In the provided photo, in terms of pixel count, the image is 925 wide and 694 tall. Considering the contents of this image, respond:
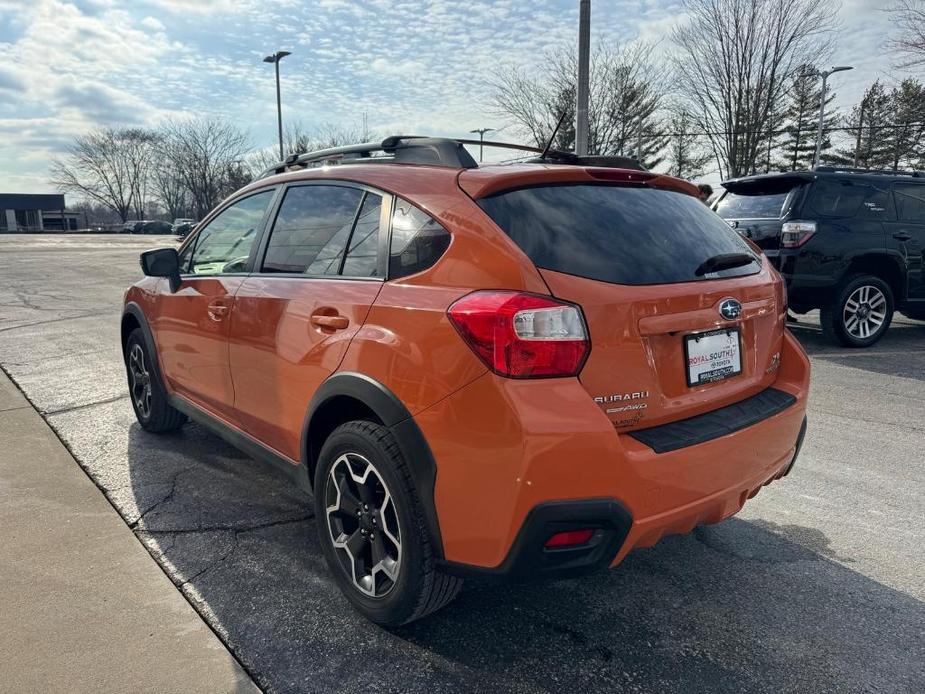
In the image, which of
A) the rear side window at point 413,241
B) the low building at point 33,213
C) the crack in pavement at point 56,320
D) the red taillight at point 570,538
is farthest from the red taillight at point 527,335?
the low building at point 33,213

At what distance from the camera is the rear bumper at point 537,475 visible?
1831 millimetres

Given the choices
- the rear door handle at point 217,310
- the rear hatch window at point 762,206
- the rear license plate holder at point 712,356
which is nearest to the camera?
the rear license plate holder at point 712,356

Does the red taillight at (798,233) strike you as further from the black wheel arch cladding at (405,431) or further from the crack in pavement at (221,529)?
the black wheel arch cladding at (405,431)

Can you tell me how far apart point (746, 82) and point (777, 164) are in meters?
7.58

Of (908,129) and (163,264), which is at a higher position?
(908,129)

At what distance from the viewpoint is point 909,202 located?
7.25 meters

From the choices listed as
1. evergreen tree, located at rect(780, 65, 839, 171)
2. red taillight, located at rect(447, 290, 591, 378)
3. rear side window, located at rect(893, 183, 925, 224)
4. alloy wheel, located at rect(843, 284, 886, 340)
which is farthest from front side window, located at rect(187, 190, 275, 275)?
evergreen tree, located at rect(780, 65, 839, 171)

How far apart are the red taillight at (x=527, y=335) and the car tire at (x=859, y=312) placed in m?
6.22

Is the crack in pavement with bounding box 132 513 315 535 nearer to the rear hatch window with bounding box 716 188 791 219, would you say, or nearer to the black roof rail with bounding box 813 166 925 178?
the rear hatch window with bounding box 716 188 791 219

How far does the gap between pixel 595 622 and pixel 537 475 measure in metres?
0.89

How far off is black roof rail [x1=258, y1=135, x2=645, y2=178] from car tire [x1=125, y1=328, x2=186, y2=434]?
176 centimetres

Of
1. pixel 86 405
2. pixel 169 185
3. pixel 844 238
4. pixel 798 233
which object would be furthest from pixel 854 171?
pixel 169 185

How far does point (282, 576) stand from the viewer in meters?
2.69

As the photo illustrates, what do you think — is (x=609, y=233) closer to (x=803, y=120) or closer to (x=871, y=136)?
(x=803, y=120)
